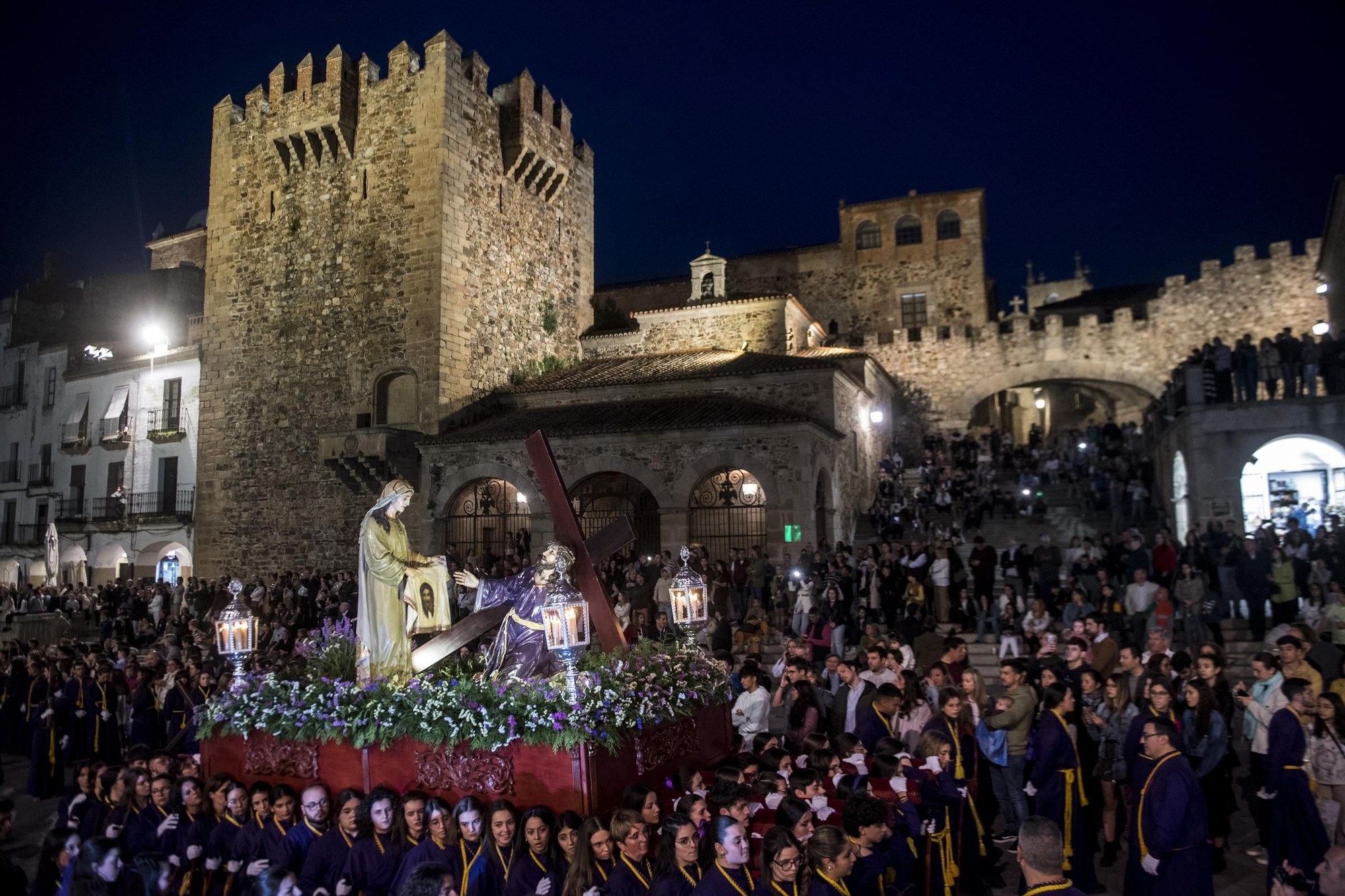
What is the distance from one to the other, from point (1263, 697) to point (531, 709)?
5558 mm

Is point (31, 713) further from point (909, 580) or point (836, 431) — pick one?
point (836, 431)

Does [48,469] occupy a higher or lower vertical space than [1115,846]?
higher

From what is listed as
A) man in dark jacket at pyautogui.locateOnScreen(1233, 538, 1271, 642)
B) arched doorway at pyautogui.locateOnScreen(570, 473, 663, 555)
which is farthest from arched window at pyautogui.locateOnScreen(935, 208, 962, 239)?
man in dark jacket at pyautogui.locateOnScreen(1233, 538, 1271, 642)

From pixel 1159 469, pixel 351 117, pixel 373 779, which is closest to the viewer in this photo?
pixel 373 779

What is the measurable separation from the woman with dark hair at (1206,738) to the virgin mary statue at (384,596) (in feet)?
19.6

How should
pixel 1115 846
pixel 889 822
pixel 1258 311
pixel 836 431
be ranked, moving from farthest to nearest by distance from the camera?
pixel 1258 311, pixel 836 431, pixel 1115 846, pixel 889 822

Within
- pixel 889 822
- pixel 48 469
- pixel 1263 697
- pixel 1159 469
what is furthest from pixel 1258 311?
pixel 48 469

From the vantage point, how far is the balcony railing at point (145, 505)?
27656mm

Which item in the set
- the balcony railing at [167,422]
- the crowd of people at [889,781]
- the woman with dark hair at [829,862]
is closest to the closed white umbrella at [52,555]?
the balcony railing at [167,422]

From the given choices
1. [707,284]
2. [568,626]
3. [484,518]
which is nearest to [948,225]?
[707,284]

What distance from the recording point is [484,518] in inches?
859

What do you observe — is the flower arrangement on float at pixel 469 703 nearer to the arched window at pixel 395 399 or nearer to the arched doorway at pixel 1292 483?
the arched doorway at pixel 1292 483

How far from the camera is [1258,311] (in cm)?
2769

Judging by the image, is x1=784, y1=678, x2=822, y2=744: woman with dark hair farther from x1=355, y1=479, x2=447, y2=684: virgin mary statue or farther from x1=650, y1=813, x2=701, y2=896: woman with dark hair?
x1=355, y1=479, x2=447, y2=684: virgin mary statue
